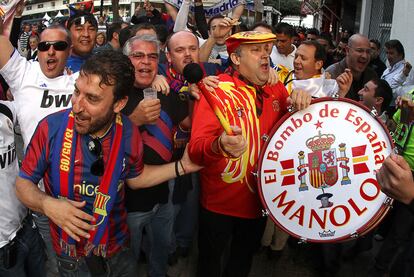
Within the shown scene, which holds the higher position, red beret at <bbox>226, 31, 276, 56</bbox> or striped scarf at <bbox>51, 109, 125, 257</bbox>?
red beret at <bbox>226, 31, 276, 56</bbox>

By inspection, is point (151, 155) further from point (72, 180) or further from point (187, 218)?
point (187, 218)

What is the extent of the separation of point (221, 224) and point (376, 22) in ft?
36.8

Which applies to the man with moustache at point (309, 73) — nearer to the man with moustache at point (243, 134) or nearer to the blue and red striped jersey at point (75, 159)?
the man with moustache at point (243, 134)

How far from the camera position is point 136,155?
2.31m

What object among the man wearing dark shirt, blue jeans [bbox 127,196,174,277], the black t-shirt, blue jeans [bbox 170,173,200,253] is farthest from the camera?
the man wearing dark shirt

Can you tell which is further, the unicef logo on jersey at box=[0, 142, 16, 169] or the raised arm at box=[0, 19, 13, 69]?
Result: the raised arm at box=[0, 19, 13, 69]

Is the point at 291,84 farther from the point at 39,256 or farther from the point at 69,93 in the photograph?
the point at 39,256

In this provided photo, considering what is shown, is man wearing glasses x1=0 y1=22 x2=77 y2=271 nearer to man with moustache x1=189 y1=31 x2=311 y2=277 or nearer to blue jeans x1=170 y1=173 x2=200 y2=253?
man with moustache x1=189 y1=31 x2=311 y2=277

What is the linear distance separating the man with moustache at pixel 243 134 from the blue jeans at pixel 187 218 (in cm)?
87

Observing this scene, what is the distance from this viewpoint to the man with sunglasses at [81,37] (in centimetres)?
399

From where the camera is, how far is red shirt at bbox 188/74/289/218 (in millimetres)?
2682

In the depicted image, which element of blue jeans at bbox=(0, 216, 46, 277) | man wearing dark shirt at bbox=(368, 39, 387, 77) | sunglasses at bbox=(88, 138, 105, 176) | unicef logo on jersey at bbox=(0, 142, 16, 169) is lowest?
blue jeans at bbox=(0, 216, 46, 277)

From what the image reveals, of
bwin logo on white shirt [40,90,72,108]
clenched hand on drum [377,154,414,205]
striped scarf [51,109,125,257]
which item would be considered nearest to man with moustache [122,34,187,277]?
bwin logo on white shirt [40,90,72,108]

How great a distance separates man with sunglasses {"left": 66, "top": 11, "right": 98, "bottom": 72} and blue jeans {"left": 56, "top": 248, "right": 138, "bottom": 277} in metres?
2.09
